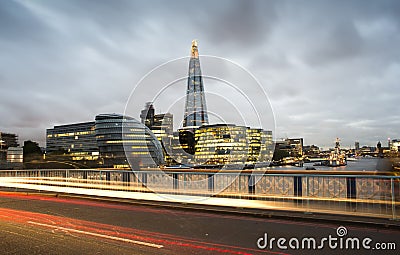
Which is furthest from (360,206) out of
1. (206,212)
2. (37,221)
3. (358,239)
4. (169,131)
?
(169,131)

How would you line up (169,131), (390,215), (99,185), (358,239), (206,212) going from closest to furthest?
(358,239) → (390,215) → (206,212) → (99,185) → (169,131)

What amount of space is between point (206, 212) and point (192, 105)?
2593 cm

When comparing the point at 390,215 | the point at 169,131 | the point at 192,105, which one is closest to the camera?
the point at 390,215

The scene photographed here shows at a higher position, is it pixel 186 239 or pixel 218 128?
pixel 218 128

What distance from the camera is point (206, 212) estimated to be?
12812 mm

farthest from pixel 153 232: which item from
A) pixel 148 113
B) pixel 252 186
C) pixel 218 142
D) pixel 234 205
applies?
pixel 218 142

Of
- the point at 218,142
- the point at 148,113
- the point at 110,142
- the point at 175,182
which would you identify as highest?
the point at 148,113

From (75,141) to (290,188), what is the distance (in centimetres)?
17713

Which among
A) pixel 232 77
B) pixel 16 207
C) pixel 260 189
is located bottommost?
pixel 16 207

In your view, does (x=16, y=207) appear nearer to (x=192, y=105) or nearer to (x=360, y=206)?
(x=360, y=206)

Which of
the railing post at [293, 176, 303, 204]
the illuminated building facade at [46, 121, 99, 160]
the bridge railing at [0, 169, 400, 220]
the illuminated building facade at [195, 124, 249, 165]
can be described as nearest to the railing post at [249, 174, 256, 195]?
the bridge railing at [0, 169, 400, 220]

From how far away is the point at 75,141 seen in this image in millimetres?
173625

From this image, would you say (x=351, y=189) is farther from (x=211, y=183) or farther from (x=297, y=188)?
(x=211, y=183)

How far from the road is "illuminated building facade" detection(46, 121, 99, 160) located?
152 meters
